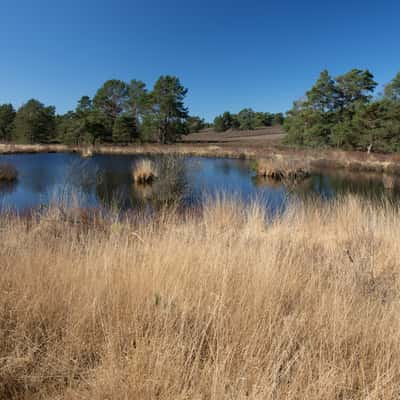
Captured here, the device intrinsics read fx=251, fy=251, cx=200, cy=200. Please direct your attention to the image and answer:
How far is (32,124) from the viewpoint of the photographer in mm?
30594

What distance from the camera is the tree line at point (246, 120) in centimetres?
6006

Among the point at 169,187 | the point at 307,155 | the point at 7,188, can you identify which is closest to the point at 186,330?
the point at 169,187

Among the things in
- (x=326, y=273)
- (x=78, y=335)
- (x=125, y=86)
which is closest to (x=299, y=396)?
A: (x=78, y=335)

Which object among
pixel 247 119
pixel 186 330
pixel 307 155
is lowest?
pixel 186 330

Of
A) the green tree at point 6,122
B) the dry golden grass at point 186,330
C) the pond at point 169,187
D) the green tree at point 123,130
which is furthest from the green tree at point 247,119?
the dry golden grass at point 186,330

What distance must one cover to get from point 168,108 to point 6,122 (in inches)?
902

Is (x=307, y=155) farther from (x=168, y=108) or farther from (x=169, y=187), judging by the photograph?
(x=168, y=108)

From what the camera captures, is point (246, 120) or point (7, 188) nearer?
point (7, 188)

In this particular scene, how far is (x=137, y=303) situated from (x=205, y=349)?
1.28 ft

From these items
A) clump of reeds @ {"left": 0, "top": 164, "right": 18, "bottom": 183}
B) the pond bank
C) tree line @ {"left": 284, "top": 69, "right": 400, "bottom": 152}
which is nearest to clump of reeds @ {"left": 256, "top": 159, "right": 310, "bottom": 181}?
the pond bank

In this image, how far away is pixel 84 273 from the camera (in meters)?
1.55

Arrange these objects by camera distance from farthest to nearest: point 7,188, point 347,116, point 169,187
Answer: point 347,116
point 7,188
point 169,187

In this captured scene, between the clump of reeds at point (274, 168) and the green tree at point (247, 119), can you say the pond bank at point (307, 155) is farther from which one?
the green tree at point (247, 119)

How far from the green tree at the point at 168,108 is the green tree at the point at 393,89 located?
20.7m
